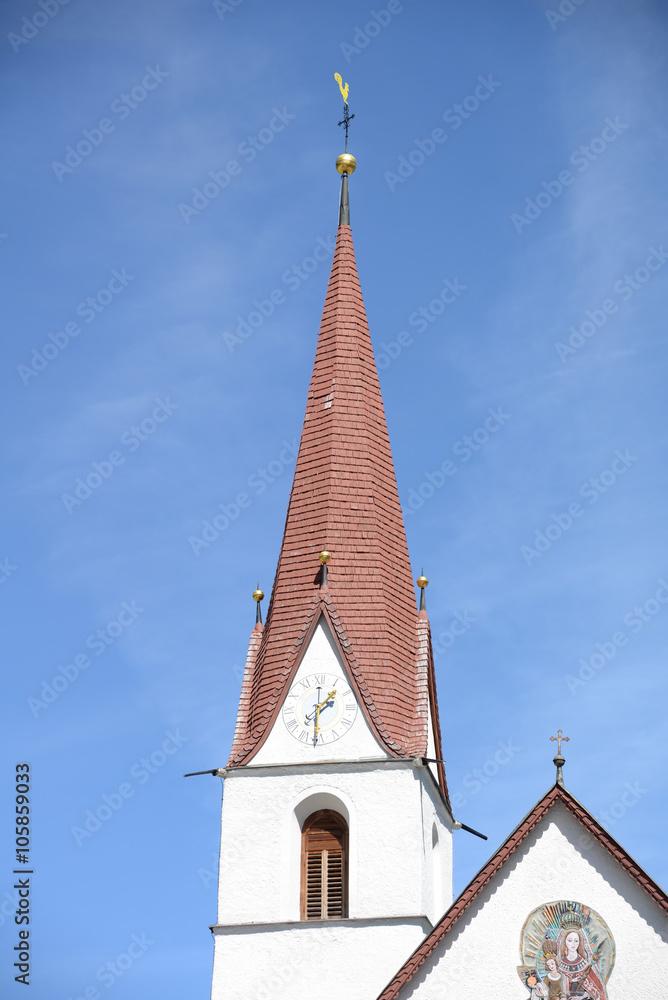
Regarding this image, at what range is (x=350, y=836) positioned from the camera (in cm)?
2748

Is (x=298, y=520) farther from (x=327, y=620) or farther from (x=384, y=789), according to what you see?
(x=384, y=789)

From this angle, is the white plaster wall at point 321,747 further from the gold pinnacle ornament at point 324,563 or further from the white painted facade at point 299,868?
the gold pinnacle ornament at point 324,563

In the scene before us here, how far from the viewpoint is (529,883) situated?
78.8ft

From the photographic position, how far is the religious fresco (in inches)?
914

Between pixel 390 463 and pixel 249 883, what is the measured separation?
8133 mm

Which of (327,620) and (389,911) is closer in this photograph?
(389,911)

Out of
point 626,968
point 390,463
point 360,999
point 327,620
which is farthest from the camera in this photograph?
point 390,463

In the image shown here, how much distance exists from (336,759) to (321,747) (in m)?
0.34

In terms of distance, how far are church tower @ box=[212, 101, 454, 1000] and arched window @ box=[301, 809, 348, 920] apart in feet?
0.07

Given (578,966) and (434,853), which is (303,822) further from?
(578,966)

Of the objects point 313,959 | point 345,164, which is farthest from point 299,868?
point 345,164

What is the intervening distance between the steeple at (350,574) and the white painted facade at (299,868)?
0.46 metres

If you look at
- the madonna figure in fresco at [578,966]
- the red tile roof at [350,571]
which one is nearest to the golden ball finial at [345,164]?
the red tile roof at [350,571]

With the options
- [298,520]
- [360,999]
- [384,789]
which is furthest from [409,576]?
[360,999]
